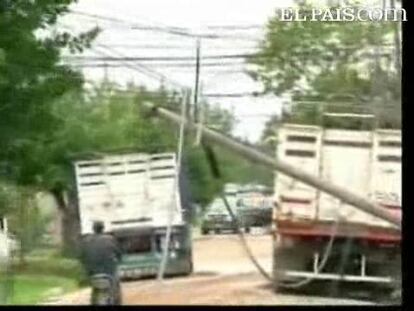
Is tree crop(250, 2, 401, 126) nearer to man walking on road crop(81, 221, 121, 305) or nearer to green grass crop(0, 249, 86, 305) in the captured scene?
man walking on road crop(81, 221, 121, 305)

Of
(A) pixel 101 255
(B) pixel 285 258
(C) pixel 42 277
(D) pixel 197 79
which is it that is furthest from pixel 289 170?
(C) pixel 42 277

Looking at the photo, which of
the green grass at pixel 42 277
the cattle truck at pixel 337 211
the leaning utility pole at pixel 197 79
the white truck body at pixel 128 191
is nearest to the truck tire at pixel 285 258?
the cattle truck at pixel 337 211

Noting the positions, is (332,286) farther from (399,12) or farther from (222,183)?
(399,12)

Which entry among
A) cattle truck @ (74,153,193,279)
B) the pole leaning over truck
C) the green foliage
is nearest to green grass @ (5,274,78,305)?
cattle truck @ (74,153,193,279)

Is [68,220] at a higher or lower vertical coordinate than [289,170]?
lower

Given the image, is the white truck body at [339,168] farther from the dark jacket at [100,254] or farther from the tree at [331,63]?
the dark jacket at [100,254]

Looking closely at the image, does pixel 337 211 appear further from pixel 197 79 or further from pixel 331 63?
pixel 197 79

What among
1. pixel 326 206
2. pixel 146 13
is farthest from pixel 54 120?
pixel 326 206
